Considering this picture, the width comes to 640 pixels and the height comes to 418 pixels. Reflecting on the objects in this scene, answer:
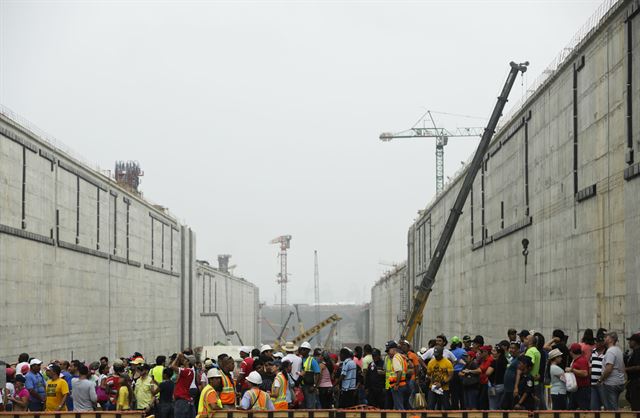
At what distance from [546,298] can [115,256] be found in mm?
34019

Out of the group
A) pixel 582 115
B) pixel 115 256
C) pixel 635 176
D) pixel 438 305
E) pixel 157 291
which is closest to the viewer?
pixel 635 176

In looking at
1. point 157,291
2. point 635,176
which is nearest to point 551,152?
point 635,176

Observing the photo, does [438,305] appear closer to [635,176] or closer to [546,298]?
[546,298]

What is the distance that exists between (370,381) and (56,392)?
6621 millimetres

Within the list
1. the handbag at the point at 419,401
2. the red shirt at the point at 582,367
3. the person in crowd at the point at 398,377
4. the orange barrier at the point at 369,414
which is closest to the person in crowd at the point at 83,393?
the orange barrier at the point at 369,414

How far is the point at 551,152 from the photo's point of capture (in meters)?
31.6

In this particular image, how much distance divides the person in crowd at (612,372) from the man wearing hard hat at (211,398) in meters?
6.65

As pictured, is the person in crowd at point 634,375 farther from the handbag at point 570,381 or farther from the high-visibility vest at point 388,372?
the high-visibility vest at point 388,372

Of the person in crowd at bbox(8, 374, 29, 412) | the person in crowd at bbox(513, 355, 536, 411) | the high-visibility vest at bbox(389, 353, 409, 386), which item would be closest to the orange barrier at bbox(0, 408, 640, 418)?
the person in crowd at bbox(513, 355, 536, 411)

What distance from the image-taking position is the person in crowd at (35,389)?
822 inches

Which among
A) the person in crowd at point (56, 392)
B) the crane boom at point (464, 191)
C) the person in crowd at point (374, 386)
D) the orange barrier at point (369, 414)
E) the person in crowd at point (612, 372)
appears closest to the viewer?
the orange barrier at point (369, 414)

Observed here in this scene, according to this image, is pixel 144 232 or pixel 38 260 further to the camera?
pixel 144 232

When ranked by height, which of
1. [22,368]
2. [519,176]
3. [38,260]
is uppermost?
[519,176]

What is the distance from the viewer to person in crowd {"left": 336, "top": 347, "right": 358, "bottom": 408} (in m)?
22.2
